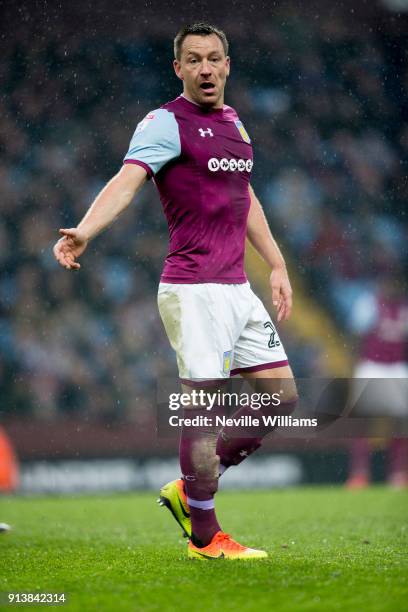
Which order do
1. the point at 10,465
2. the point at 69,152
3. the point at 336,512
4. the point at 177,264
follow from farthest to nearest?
1. the point at 69,152
2. the point at 10,465
3. the point at 336,512
4. the point at 177,264

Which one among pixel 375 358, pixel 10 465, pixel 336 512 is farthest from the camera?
pixel 375 358

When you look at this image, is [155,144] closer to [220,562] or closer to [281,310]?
[281,310]

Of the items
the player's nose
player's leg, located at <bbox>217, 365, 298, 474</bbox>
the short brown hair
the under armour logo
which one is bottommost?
player's leg, located at <bbox>217, 365, 298, 474</bbox>

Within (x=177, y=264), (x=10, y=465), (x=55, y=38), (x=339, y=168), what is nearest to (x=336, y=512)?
(x=177, y=264)

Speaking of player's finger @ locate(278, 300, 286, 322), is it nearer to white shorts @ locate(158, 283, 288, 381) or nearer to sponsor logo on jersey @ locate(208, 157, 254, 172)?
white shorts @ locate(158, 283, 288, 381)

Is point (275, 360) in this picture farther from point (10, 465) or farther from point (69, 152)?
point (69, 152)

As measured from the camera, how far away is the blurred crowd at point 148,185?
11.0 m

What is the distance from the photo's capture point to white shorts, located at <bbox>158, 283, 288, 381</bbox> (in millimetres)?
3617

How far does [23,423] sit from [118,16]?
17.6 ft

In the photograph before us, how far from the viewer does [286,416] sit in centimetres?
395

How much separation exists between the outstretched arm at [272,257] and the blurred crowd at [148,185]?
6.64 metres

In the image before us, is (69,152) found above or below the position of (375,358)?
above

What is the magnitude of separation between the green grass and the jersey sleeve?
57.4 inches

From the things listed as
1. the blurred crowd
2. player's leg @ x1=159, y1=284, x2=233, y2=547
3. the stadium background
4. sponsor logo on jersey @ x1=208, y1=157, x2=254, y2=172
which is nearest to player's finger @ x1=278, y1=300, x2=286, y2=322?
player's leg @ x1=159, y1=284, x2=233, y2=547
